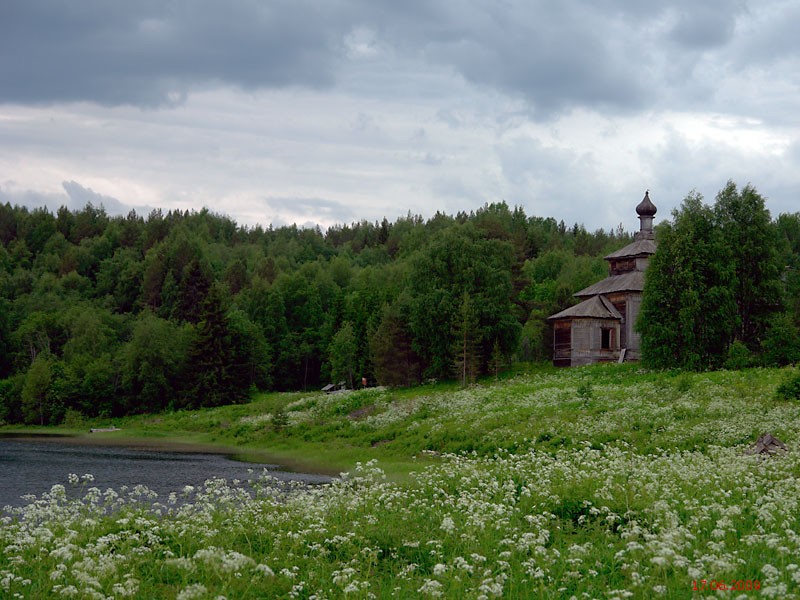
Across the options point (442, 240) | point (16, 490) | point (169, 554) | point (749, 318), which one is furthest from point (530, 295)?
point (169, 554)

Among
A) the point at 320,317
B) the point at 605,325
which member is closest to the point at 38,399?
the point at 320,317

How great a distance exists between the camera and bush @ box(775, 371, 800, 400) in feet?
109

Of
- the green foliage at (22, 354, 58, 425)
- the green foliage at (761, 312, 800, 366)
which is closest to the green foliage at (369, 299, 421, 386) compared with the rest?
the green foliage at (761, 312, 800, 366)

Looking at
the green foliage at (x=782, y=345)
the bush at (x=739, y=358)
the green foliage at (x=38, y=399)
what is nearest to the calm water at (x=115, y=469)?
the bush at (x=739, y=358)

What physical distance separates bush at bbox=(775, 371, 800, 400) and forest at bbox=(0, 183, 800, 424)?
14278 millimetres

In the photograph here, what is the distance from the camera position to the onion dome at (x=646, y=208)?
6706 centimetres

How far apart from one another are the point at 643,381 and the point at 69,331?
3345 inches

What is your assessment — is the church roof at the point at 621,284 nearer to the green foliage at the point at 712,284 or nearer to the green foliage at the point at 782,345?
the green foliage at the point at 712,284

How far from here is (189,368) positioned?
269 ft

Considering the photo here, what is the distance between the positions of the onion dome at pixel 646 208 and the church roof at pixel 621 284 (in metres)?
5.47

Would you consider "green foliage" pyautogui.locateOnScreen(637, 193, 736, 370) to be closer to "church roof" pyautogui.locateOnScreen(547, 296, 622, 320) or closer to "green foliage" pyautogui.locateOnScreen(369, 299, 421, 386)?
"church roof" pyautogui.locateOnScreen(547, 296, 622, 320)

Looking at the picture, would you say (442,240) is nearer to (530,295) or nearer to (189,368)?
(189,368)

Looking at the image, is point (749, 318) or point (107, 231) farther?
point (107, 231)

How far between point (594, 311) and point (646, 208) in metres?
11.2
